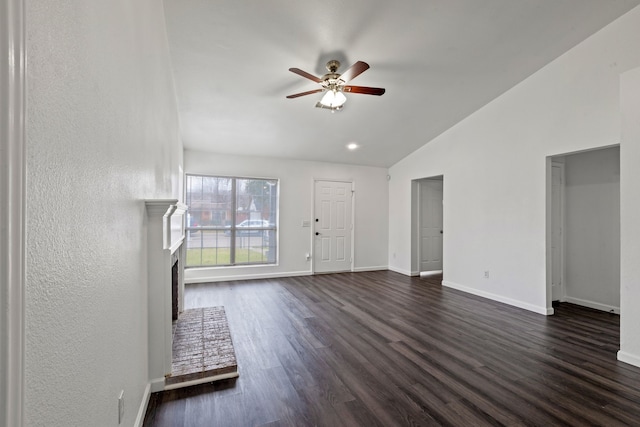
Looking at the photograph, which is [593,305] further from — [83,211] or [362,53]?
[83,211]

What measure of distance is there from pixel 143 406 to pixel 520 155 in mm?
4837

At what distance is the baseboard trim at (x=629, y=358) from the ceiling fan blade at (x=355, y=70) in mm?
3349

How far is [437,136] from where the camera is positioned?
17.5 ft

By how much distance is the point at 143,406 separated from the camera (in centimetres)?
182

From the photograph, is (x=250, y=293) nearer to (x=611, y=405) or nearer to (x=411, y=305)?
(x=411, y=305)

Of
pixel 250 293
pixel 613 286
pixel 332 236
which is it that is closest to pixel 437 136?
pixel 332 236

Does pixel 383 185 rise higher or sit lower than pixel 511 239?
higher

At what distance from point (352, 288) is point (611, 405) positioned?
3.34 m

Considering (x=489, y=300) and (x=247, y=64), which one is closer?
(x=247, y=64)

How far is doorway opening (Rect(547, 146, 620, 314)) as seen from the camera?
3.82 m

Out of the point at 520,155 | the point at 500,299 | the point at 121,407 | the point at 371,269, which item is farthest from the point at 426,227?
the point at 121,407

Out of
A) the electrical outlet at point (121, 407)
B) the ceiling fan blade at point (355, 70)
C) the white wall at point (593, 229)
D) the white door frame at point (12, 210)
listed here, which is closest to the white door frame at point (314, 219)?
the ceiling fan blade at point (355, 70)

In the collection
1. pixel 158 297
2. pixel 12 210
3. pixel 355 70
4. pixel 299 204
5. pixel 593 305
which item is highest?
pixel 355 70

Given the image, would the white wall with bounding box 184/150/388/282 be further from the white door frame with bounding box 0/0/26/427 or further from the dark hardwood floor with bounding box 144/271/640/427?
the white door frame with bounding box 0/0/26/427
